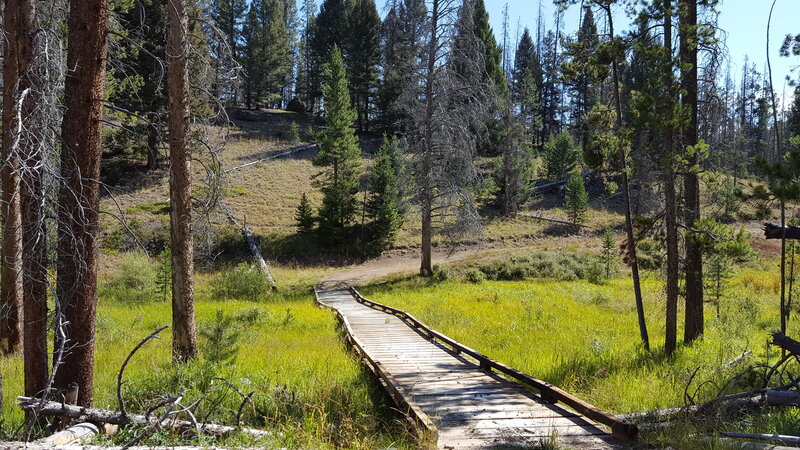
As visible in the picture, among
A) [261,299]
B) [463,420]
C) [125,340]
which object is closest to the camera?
[463,420]

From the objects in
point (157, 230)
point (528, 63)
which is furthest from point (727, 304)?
point (528, 63)

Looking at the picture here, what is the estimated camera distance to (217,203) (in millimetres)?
8000

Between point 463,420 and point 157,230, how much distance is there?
Answer: 98.8 feet

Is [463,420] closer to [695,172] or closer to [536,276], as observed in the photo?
[695,172]

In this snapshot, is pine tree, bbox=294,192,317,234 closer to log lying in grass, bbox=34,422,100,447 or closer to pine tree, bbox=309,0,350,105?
log lying in grass, bbox=34,422,100,447

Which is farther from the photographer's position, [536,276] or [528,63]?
[528,63]

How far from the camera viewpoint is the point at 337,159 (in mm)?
35500

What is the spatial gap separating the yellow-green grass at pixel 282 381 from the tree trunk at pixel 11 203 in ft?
2.54

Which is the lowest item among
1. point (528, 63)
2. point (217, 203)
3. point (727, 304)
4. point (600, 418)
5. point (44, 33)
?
point (727, 304)

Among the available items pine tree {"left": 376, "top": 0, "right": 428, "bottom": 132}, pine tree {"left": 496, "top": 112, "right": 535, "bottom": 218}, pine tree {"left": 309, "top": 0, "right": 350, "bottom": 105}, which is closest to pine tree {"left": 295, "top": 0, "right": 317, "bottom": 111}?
pine tree {"left": 309, "top": 0, "right": 350, "bottom": 105}

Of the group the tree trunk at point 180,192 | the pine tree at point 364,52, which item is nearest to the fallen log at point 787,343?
the tree trunk at point 180,192

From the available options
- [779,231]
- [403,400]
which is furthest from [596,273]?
[403,400]

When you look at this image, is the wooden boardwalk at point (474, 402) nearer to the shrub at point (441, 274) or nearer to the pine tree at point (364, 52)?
the shrub at point (441, 274)

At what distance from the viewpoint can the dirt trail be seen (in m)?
27.6
